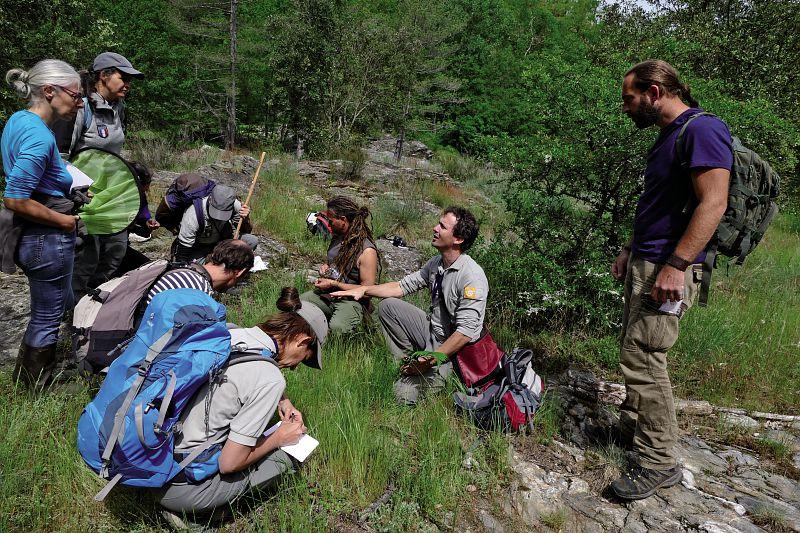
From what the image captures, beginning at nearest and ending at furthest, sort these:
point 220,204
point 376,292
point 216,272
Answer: point 216,272 < point 376,292 < point 220,204

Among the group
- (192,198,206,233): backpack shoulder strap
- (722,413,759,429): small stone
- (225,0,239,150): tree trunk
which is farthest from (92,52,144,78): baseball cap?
(225,0,239,150): tree trunk

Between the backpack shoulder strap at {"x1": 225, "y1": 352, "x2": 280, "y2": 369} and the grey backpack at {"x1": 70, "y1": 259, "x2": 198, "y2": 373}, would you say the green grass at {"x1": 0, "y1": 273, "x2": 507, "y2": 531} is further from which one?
the backpack shoulder strap at {"x1": 225, "y1": 352, "x2": 280, "y2": 369}

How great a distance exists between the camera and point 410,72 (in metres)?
19.7

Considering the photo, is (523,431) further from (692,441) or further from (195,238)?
(195,238)

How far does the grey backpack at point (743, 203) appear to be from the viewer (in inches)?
93.7

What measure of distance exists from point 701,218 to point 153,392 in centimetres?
257

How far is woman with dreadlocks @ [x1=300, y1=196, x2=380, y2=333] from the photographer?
4.21 m

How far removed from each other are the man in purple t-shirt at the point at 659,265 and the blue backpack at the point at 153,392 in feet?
6.98

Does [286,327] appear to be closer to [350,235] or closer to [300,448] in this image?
[300,448]

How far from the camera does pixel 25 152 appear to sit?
2.58m

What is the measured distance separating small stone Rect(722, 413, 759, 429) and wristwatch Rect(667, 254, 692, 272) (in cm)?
183

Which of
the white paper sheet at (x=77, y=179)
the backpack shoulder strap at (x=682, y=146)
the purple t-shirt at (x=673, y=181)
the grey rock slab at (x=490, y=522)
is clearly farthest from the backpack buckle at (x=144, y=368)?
the backpack shoulder strap at (x=682, y=146)

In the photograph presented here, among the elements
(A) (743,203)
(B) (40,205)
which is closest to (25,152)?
(B) (40,205)

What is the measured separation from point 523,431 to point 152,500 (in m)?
2.16
